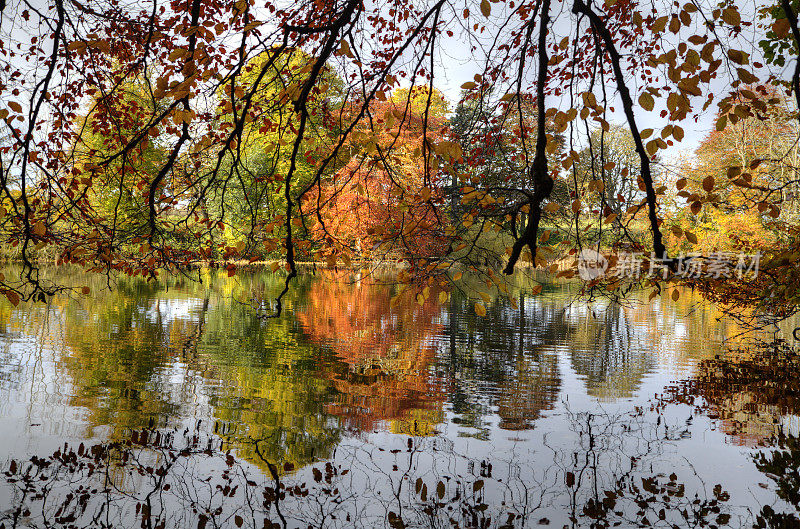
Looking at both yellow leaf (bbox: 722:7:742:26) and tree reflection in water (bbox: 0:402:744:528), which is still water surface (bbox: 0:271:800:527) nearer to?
tree reflection in water (bbox: 0:402:744:528)

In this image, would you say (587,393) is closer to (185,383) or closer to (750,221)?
(185,383)

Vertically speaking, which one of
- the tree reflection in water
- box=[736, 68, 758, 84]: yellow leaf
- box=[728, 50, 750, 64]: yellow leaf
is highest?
box=[728, 50, 750, 64]: yellow leaf

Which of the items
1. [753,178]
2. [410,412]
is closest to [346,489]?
[410,412]

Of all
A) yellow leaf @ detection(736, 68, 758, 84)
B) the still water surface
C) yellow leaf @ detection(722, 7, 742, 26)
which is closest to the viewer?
yellow leaf @ detection(722, 7, 742, 26)

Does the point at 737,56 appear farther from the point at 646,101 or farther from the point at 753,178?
the point at 753,178

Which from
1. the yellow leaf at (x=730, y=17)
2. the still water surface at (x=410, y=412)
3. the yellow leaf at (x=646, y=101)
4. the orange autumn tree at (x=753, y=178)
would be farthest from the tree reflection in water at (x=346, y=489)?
the orange autumn tree at (x=753, y=178)

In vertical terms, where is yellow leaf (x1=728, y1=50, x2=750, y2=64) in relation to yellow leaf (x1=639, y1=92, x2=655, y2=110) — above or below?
above

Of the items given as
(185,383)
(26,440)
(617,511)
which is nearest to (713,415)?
(617,511)

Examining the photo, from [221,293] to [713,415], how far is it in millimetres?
16008

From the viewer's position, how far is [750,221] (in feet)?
53.9

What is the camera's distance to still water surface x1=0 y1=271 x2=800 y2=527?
4867 mm

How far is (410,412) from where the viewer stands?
7109mm

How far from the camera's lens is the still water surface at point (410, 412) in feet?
16.0

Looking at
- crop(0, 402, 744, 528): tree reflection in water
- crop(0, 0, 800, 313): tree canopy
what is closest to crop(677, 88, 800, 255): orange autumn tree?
crop(0, 0, 800, 313): tree canopy
